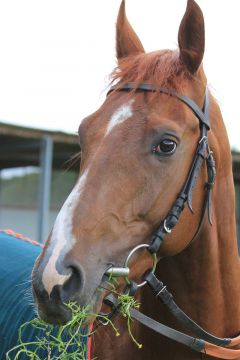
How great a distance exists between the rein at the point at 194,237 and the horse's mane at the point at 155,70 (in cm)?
4

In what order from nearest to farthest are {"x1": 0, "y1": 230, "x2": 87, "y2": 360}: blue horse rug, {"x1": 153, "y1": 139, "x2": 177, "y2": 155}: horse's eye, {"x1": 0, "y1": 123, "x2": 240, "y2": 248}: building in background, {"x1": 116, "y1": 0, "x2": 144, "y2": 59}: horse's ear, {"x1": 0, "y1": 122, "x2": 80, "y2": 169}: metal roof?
1. {"x1": 153, "y1": 139, "x2": 177, "y2": 155}: horse's eye
2. {"x1": 116, "y1": 0, "x2": 144, "y2": 59}: horse's ear
3. {"x1": 0, "y1": 230, "x2": 87, "y2": 360}: blue horse rug
4. {"x1": 0, "y1": 122, "x2": 80, "y2": 169}: metal roof
5. {"x1": 0, "y1": 123, "x2": 240, "y2": 248}: building in background

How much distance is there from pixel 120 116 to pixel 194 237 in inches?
25.2

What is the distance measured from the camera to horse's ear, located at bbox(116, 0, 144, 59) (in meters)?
2.82

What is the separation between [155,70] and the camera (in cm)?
243

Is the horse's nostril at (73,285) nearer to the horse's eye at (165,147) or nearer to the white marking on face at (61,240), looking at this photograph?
the white marking on face at (61,240)

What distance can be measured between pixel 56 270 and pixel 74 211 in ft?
0.84

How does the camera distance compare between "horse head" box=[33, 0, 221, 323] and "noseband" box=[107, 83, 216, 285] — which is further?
"noseband" box=[107, 83, 216, 285]

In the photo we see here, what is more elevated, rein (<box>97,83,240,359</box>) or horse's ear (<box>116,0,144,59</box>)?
horse's ear (<box>116,0,144,59</box>)

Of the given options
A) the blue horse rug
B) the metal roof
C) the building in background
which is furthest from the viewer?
the building in background

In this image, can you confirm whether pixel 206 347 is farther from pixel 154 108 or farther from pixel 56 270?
pixel 154 108

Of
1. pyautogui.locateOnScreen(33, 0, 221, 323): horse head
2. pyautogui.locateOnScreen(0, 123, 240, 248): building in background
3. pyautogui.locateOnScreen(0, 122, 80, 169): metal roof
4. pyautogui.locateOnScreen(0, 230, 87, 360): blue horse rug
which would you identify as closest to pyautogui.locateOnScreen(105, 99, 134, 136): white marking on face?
pyautogui.locateOnScreen(33, 0, 221, 323): horse head

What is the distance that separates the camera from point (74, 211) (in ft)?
6.72

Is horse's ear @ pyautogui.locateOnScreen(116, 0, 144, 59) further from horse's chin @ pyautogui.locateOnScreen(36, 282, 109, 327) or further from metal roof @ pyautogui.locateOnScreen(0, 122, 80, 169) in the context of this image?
metal roof @ pyautogui.locateOnScreen(0, 122, 80, 169)

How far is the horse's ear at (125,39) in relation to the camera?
282 centimetres
